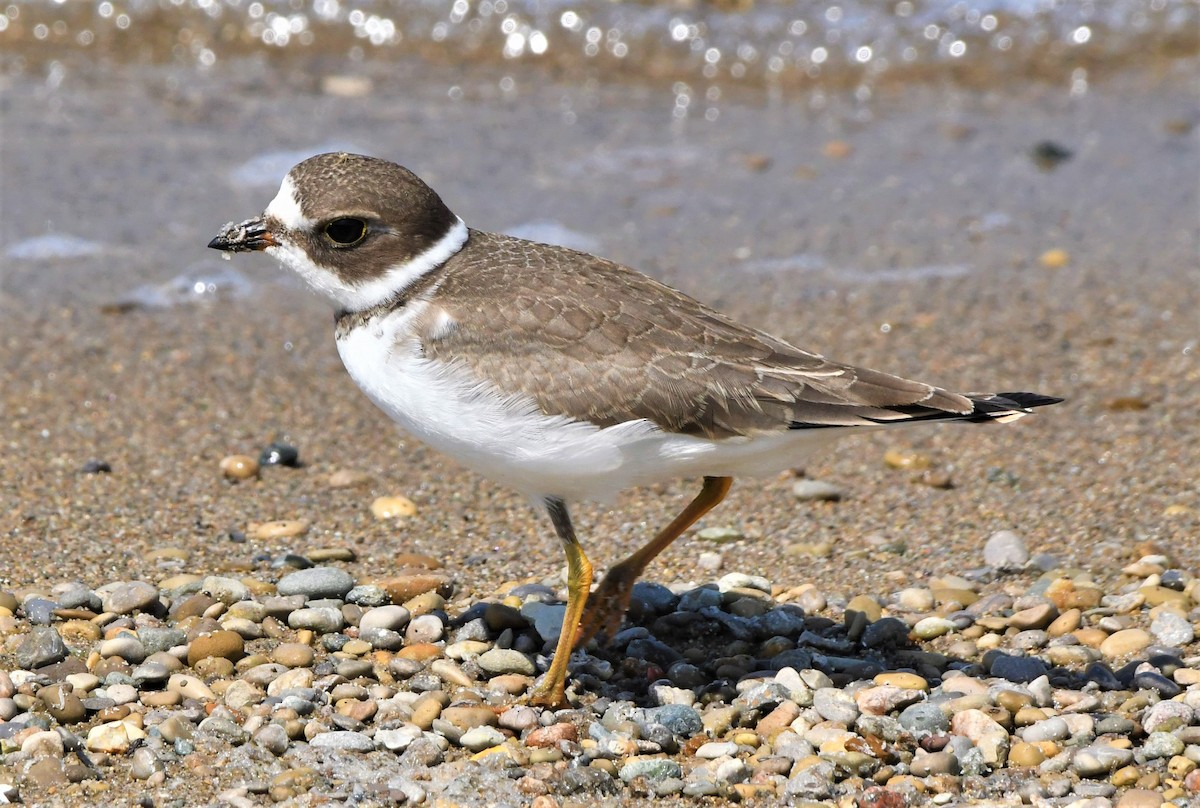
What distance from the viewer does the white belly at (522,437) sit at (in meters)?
4.80

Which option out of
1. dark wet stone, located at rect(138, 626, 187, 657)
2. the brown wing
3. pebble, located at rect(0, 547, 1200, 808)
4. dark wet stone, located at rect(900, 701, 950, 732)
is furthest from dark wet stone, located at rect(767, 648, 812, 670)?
dark wet stone, located at rect(138, 626, 187, 657)

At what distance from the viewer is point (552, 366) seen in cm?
487

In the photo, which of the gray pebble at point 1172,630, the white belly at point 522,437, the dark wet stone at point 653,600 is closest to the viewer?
the white belly at point 522,437

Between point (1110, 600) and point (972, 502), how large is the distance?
107 centimetres

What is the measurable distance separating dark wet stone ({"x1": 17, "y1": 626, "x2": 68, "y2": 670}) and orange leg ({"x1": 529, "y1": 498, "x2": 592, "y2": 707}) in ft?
5.43

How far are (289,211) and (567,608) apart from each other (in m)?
1.74

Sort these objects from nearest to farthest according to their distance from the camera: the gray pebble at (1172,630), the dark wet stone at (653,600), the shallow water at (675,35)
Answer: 1. the gray pebble at (1172,630)
2. the dark wet stone at (653,600)
3. the shallow water at (675,35)

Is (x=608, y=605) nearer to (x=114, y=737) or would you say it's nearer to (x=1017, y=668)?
(x=1017, y=668)

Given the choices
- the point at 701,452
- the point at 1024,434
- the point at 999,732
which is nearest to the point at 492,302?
the point at 701,452

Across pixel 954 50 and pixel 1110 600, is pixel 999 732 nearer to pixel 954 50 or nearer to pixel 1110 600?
pixel 1110 600

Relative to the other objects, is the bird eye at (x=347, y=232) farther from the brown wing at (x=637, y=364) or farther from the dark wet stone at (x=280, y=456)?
the dark wet stone at (x=280, y=456)

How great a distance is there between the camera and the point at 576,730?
482 centimetres

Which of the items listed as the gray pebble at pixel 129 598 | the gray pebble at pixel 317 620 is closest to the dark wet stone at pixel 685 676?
A: the gray pebble at pixel 317 620

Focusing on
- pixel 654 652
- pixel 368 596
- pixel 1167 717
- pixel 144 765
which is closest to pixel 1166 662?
pixel 1167 717
